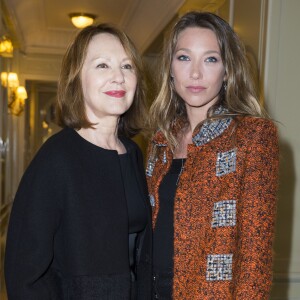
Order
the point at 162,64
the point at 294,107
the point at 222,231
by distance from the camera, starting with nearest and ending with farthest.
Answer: the point at 222,231 → the point at 162,64 → the point at 294,107

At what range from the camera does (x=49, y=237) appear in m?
1.18

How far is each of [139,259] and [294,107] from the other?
1.40 meters

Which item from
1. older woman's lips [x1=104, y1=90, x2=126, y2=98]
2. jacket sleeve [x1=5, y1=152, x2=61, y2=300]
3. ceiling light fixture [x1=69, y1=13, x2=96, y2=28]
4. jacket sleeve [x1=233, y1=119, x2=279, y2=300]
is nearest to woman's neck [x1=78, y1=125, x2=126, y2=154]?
older woman's lips [x1=104, y1=90, x2=126, y2=98]

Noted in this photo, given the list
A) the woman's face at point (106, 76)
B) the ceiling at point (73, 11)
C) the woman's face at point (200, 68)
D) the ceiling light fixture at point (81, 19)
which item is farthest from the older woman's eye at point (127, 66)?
the ceiling light fixture at point (81, 19)

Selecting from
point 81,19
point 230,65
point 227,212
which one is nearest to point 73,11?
point 81,19

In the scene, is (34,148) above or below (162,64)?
below

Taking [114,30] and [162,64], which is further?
[162,64]

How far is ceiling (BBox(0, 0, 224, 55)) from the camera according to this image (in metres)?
4.77

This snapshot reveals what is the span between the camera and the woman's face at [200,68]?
1.51 meters

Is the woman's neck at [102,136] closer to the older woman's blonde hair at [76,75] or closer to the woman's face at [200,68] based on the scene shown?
the older woman's blonde hair at [76,75]

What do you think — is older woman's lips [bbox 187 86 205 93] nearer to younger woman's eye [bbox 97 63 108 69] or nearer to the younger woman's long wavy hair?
the younger woman's long wavy hair

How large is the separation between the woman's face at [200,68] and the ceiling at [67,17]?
241cm

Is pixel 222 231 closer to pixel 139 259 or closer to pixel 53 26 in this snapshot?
pixel 139 259

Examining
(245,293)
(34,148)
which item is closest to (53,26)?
(34,148)
